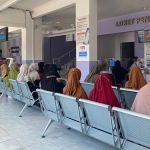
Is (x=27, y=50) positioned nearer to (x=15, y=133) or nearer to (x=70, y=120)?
(x=15, y=133)

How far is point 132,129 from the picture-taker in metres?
2.09

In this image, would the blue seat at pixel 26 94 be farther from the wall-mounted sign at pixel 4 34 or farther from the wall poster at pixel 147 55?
the wall poster at pixel 147 55

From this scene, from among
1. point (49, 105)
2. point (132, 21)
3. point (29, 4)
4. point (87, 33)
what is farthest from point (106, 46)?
point (49, 105)

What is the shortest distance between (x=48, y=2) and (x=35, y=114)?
378 cm

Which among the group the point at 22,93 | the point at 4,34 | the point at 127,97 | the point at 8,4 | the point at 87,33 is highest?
the point at 8,4

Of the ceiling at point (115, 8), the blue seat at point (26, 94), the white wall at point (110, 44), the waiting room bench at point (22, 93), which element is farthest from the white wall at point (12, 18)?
the white wall at point (110, 44)

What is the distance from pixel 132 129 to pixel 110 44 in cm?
937

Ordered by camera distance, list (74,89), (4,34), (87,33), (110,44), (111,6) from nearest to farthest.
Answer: (74,89)
(87,33)
(111,6)
(4,34)
(110,44)

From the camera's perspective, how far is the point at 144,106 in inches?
90.6

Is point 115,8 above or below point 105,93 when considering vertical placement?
above

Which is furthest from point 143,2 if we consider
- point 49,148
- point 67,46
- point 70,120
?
point 67,46

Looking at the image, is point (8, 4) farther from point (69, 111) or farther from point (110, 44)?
point (110, 44)

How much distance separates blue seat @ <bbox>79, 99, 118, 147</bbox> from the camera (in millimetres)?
2250

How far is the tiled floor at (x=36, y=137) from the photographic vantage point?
286 centimetres
